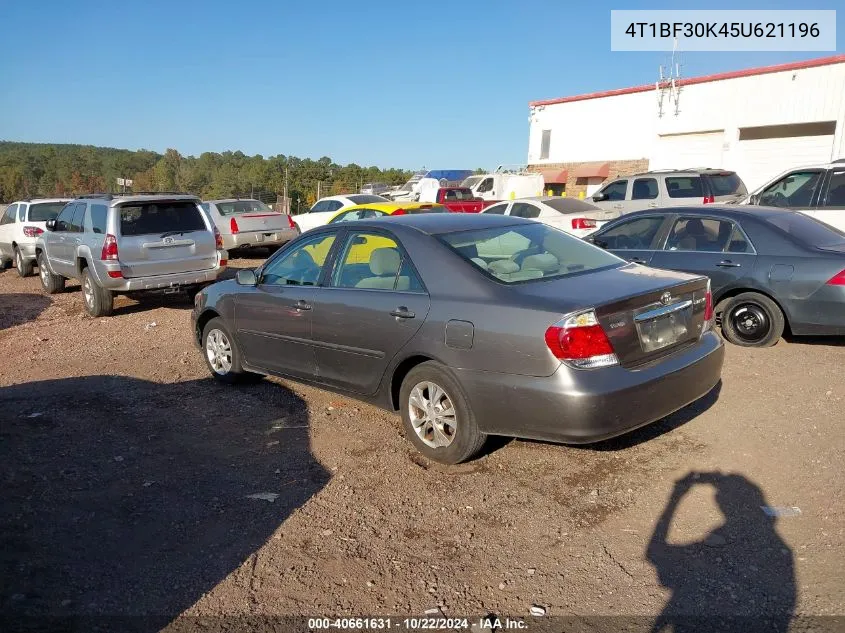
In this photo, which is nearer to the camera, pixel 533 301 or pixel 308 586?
pixel 308 586

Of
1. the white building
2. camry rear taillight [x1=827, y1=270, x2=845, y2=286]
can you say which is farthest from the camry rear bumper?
the white building

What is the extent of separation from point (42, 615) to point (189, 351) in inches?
200

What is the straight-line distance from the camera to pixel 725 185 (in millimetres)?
14789

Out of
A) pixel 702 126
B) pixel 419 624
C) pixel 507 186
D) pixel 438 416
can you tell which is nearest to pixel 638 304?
pixel 438 416

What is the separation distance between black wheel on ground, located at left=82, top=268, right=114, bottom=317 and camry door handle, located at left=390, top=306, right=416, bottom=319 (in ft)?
23.1

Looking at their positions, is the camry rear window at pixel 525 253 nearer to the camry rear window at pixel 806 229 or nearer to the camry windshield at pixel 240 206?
the camry rear window at pixel 806 229

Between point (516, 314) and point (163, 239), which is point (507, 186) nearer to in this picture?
point (163, 239)

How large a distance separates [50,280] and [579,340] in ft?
38.7

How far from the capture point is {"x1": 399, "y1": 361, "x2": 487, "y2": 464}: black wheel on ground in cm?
419

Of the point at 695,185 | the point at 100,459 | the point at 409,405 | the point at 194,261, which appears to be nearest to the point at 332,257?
the point at 409,405

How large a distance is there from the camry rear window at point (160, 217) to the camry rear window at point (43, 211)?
661cm

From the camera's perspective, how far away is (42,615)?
2943mm

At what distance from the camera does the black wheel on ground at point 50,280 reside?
1251 centimetres

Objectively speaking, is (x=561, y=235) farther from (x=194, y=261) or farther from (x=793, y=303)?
(x=194, y=261)
